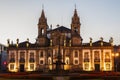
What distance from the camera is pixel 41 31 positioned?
3593 inches

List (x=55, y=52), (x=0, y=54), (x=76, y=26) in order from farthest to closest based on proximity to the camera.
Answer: (x=0, y=54)
(x=76, y=26)
(x=55, y=52)

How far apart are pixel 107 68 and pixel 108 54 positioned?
4.16 meters

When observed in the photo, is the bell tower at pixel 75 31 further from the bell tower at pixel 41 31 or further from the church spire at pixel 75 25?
the bell tower at pixel 41 31

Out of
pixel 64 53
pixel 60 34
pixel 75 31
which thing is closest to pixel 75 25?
pixel 75 31

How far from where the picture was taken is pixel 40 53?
8681 centimetres

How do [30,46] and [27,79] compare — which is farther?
[30,46]

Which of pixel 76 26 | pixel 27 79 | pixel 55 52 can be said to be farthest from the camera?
pixel 76 26

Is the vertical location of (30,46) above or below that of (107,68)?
above

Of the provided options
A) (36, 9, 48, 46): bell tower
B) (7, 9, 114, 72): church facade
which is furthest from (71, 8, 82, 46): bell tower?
(36, 9, 48, 46): bell tower

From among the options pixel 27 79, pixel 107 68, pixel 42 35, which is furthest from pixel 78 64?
pixel 27 79

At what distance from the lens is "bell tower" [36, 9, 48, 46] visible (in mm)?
89438

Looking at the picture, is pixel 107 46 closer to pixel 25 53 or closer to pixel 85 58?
pixel 85 58

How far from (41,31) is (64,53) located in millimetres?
11860

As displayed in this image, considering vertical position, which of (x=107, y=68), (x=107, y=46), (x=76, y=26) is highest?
(x=76, y=26)
